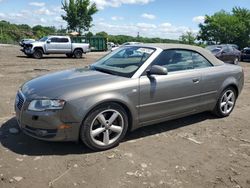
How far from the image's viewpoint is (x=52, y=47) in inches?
951

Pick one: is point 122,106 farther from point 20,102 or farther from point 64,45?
point 64,45

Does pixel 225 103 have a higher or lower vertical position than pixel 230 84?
lower

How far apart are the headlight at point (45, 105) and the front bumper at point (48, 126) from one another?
0.18 feet

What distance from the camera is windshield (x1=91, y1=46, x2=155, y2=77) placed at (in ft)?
16.9

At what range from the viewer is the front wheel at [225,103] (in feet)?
21.0

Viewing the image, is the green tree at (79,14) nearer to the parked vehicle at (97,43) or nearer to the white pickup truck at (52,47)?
the parked vehicle at (97,43)

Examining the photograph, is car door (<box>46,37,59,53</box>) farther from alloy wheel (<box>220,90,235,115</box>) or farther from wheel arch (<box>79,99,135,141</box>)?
wheel arch (<box>79,99,135,141</box>)

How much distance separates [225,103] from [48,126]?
3.69 m

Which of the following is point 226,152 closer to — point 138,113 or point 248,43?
point 138,113

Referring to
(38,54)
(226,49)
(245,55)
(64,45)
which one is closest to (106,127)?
(38,54)

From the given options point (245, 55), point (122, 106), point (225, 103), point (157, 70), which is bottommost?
point (245, 55)

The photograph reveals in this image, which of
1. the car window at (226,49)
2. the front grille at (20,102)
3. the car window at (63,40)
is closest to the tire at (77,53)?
→ the car window at (63,40)

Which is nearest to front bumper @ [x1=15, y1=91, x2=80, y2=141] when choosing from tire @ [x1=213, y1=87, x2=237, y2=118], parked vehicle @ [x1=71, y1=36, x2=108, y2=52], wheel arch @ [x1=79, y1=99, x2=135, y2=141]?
wheel arch @ [x1=79, y1=99, x2=135, y2=141]

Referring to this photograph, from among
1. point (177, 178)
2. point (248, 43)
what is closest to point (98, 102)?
point (177, 178)
